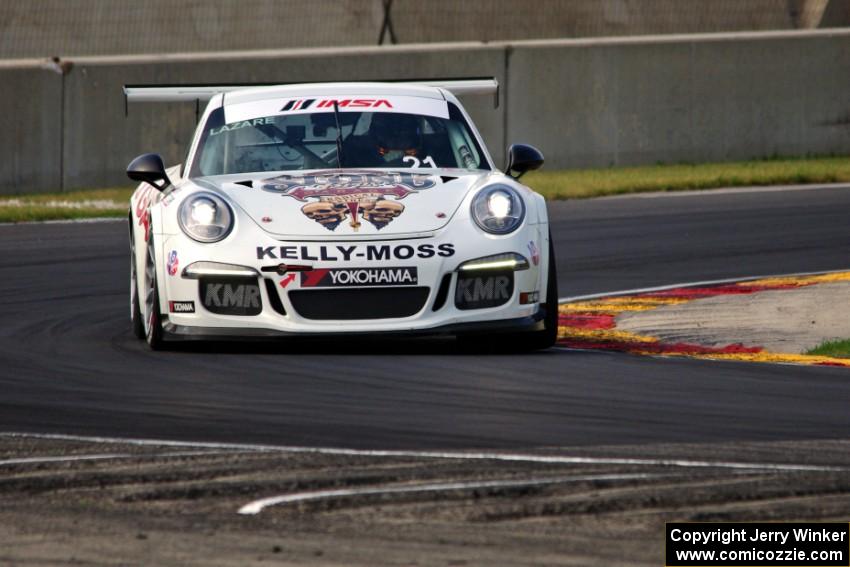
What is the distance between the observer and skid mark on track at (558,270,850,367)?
8.88 metres

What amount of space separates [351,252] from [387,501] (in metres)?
3.08

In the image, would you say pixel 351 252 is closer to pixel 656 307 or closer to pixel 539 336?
pixel 539 336

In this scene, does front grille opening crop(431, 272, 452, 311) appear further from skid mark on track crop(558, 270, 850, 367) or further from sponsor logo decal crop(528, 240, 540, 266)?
skid mark on track crop(558, 270, 850, 367)

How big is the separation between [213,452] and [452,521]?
1.24 metres

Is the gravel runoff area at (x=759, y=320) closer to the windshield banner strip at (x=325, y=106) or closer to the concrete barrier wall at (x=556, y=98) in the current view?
the windshield banner strip at (x=325, y=106)

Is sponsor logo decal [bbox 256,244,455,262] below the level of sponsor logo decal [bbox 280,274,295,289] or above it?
above

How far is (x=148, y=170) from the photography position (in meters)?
9.14

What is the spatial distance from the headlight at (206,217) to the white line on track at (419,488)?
3.22m

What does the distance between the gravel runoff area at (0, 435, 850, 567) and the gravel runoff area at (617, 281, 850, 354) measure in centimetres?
318

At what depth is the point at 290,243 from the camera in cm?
832

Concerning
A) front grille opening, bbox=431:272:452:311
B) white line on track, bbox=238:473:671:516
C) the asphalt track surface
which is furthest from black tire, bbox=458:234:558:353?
white line on track, bbox=238:473:671:516

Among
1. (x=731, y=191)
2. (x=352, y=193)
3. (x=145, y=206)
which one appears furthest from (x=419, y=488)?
(x=731, y=191)

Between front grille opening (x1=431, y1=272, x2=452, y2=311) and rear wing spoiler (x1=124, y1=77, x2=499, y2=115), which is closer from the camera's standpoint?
front grille opening (x1=431, y1=272, x2=452, y2=311)

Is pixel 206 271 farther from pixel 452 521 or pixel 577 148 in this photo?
pixel 577 148
